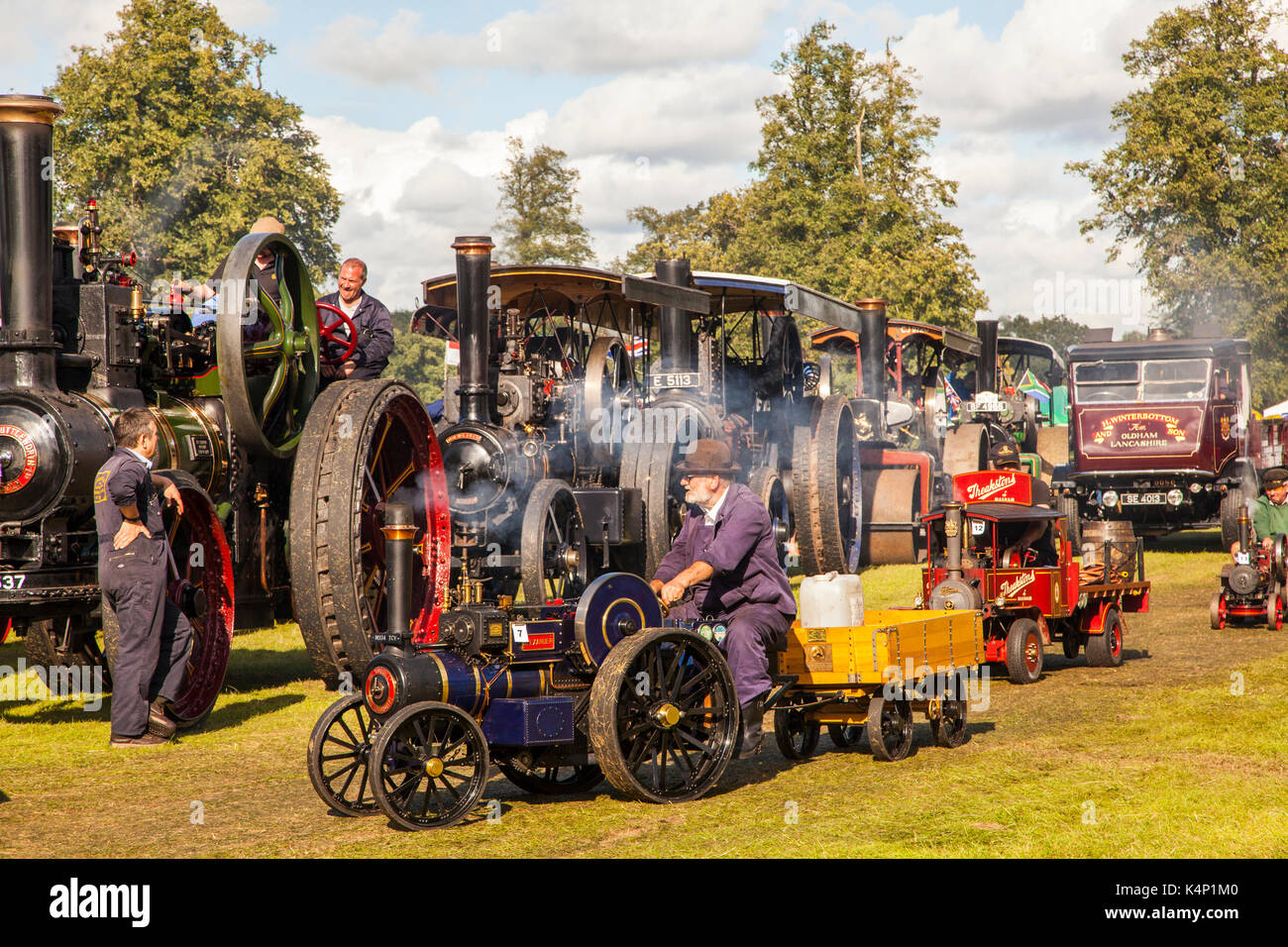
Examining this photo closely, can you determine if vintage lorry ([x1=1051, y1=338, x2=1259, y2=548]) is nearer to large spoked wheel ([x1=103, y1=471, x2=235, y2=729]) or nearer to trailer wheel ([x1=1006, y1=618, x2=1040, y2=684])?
trailer wheel ([x1=1006, y1=618, x2=1040, y2=684])

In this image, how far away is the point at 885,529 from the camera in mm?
16891

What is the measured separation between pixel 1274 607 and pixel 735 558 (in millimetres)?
7456

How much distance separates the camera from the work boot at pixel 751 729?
19.7 feet

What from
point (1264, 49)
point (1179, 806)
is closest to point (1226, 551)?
point (1179, 806)

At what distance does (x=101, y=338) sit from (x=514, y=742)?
13.7 feet

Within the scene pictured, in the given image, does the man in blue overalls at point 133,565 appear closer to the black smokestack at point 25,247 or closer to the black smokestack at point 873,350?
the black smokestack at point 25,247

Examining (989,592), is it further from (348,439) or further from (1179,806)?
(348,439)

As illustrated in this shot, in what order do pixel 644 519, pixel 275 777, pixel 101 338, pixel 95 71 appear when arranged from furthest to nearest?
pixel 95 71 < pixel 644 519 < pixel 101 338 < pixel 275 777

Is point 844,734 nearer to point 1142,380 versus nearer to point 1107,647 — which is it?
point 1107,647

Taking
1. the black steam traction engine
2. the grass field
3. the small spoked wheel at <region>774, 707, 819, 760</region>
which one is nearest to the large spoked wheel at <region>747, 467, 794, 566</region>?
the grass field

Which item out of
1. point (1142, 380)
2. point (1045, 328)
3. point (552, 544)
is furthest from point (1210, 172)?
point (1045, 328)

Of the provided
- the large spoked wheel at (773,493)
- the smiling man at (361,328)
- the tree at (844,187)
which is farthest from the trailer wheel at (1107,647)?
the tree at (844,187)

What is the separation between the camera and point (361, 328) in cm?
968

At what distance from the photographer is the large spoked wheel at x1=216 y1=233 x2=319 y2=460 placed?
26.0 feet
